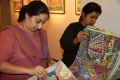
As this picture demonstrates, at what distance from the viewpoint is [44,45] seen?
1132 mm

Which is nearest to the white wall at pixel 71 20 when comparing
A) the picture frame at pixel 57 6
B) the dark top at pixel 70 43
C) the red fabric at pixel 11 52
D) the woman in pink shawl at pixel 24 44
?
the picture frame at pixel 57 6

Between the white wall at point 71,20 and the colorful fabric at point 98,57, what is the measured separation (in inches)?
29.1

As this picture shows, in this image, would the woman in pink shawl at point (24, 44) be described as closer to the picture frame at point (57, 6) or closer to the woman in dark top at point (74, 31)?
the woman in dark top at point (74, 31)

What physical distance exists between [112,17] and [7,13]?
485 centimetres

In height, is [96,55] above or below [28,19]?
below

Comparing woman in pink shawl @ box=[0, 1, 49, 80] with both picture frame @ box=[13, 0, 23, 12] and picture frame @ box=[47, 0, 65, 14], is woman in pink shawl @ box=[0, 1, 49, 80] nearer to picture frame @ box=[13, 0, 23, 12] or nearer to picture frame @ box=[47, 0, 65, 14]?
picture frame @ box=[47, 0, 65, 14]

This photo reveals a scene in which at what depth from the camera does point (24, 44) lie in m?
1.00

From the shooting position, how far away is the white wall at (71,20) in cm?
152

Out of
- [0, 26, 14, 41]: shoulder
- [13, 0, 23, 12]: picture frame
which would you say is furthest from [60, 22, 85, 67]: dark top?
[13, 0, 23, 12]: picture frame

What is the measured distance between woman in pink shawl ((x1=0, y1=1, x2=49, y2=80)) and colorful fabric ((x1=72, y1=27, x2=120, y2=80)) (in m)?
0.24

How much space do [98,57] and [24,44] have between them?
0.43 m

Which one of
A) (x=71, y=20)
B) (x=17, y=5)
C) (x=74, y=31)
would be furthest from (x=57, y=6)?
(x=74, y=31)

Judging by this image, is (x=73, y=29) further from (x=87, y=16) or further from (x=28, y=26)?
(x=28, y=26)

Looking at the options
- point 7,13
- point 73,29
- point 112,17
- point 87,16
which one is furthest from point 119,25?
point 7,13
